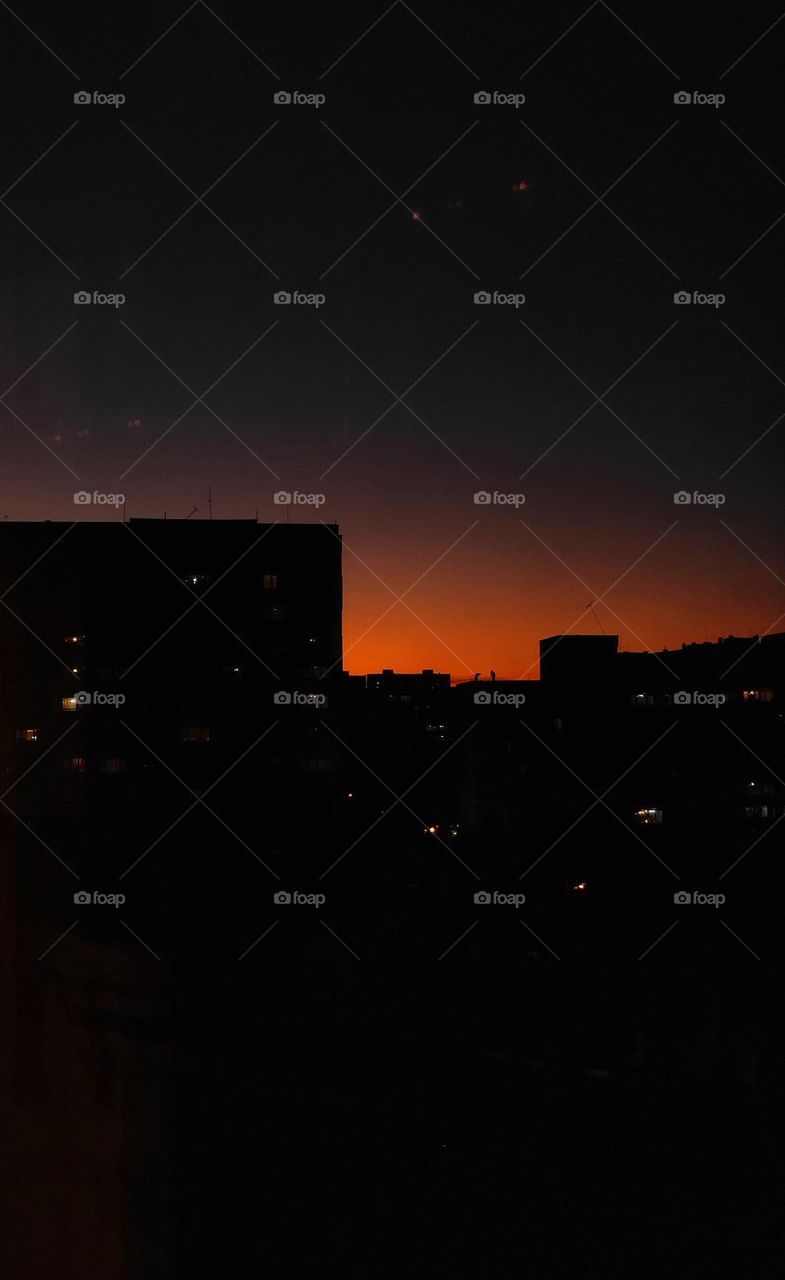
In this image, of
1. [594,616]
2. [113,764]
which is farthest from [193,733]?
[594,616]

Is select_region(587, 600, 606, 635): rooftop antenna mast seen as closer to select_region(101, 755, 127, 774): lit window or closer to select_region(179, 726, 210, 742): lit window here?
select_region(179, 726, 210, 742): lit window

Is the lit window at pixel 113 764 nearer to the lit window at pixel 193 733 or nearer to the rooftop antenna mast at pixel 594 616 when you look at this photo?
the lit window at pixel 193 733

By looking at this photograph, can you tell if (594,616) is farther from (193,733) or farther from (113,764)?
(113,764)

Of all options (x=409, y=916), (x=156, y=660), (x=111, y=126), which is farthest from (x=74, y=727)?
(x=111, y=126)

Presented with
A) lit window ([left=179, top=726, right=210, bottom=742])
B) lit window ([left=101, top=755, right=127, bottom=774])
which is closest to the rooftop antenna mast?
lit window ([left=179, top=726, right=210, bottom=742])

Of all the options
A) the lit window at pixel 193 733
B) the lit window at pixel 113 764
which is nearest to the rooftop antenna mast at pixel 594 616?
the lit window at pixel 193 733

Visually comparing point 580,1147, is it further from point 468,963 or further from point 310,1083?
point 310,1083
